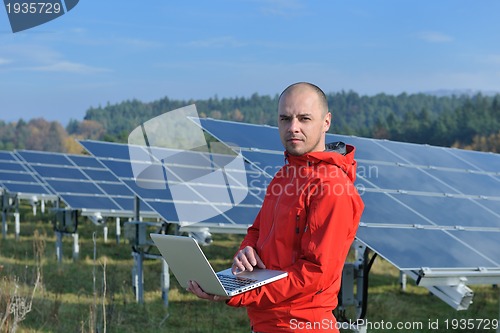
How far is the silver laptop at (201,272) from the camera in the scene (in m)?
2.97

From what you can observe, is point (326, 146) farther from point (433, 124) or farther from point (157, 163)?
point (433, 124)

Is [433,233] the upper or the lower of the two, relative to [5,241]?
upper

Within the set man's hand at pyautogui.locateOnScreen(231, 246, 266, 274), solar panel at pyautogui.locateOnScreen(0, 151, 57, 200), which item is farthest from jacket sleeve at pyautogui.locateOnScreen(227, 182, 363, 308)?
solar panel at pyautogui.locateOnScreen(0, 151, 57, 200)

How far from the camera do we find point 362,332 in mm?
5512

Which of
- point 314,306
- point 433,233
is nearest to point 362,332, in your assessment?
point 433,233

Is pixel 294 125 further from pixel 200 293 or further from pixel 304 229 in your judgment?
Result: pixel 200 293

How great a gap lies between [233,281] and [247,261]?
0.18 metres

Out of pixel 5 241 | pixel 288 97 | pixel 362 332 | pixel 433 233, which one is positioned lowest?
pixel 5 241

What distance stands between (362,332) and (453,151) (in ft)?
18.3

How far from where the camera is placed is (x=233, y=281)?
3152 mm

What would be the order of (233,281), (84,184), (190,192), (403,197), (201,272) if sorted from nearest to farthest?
(201,272)
(233,281)
(403,197)
(190,192)
(84,184)

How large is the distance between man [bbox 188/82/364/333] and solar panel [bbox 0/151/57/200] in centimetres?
1649

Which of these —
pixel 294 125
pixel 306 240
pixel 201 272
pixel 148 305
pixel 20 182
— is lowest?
pixel 148 305

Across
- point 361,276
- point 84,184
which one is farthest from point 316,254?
point 84,184
